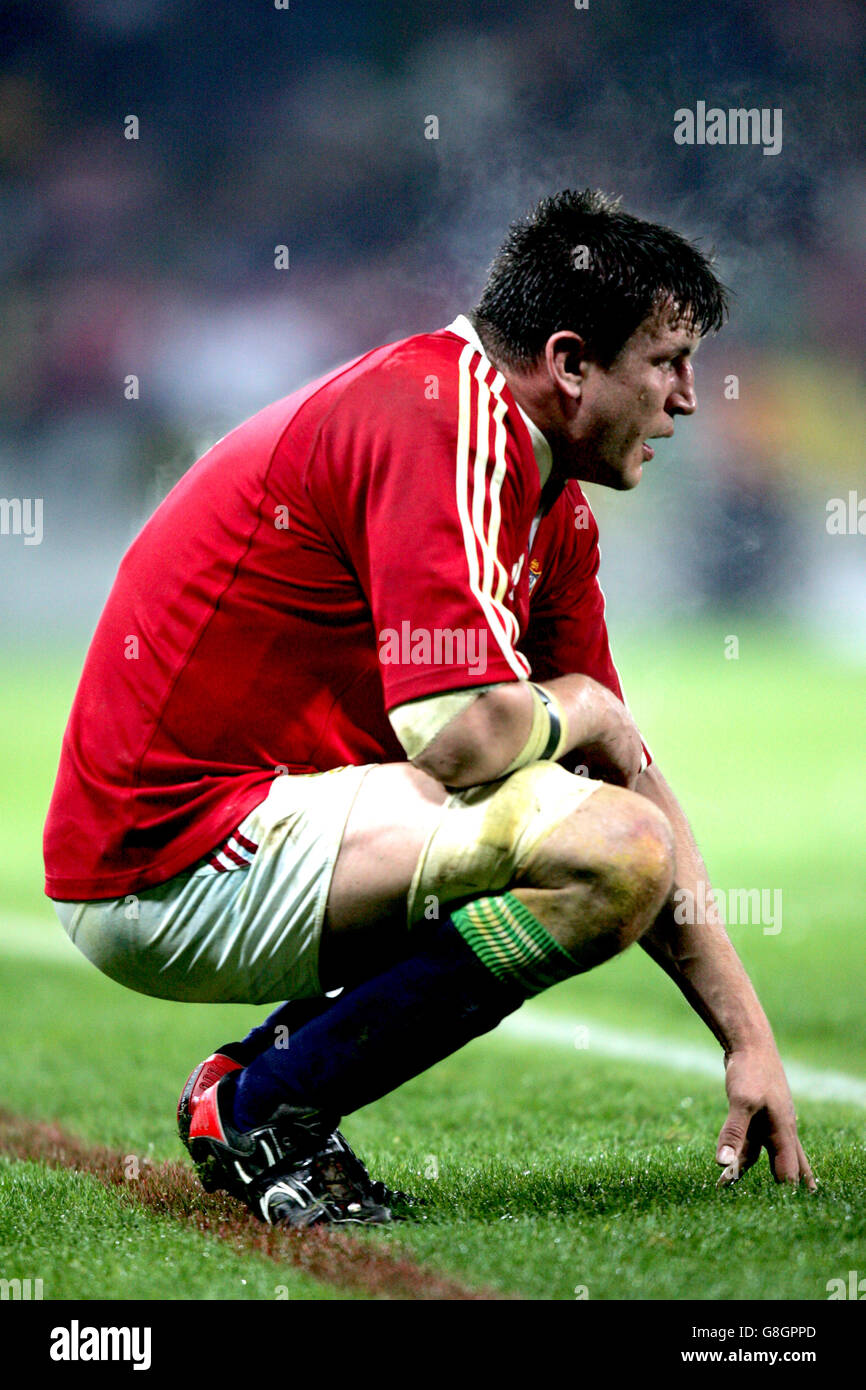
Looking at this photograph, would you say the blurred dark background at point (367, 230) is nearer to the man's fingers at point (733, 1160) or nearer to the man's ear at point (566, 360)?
the man's ear at point (566, 360)

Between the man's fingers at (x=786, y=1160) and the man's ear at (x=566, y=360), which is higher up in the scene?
the man's ear at (x=566, y=360)

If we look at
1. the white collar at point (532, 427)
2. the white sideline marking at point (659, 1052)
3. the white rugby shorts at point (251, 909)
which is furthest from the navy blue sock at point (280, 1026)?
the white sideline marking at point (659, 1052)

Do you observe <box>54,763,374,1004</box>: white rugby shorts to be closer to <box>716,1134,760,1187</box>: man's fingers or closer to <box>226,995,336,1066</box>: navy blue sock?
<box>226,995,336,1066</box>: navy blue sock

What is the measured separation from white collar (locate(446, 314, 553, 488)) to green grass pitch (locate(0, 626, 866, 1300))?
1.22 meters

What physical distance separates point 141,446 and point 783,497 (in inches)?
289

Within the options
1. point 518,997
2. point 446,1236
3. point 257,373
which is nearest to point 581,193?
point 518,997

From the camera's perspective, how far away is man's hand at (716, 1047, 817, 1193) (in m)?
2.48

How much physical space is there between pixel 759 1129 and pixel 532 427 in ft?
4.10

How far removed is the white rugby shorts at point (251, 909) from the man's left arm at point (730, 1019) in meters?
0.68

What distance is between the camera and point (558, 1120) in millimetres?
3654

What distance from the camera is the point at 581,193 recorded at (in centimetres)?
260

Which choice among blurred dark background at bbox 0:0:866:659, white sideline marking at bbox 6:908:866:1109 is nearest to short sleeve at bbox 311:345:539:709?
white sideline marking at bbox 6:908:866:1109

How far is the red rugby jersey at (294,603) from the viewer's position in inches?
85.3

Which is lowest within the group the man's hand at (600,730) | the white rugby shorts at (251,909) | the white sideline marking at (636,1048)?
the white sideline marking at (636,1048)
